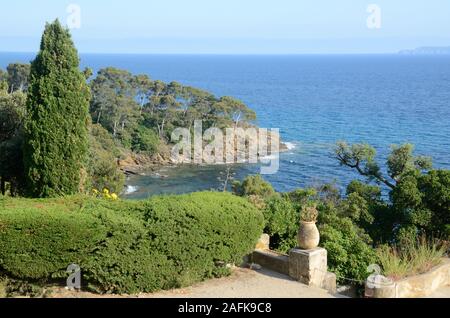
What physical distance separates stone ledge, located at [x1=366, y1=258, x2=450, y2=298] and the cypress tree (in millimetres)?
7162

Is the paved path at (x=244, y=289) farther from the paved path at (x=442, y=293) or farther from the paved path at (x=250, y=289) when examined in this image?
the paved path at (x=442, y=293)

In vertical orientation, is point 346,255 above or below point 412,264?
below

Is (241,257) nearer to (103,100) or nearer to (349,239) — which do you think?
(349,239)

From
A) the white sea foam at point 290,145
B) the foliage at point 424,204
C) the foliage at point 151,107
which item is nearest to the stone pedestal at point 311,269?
the foliage at point 424,204

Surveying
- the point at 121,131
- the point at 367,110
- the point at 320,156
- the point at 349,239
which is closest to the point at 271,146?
the point at 320,156

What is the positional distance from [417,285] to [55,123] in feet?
27.3

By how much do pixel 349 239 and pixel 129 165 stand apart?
48.4 metres

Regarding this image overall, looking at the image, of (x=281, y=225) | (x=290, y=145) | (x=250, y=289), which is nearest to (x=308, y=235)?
(x=250, y=289)

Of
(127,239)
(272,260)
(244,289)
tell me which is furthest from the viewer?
(272,260)

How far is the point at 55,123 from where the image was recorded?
12.0 meters

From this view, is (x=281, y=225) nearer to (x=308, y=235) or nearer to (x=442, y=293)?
(x=308, y=235)

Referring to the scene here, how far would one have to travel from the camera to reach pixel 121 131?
208ft

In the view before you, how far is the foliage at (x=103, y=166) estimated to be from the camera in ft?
63.9

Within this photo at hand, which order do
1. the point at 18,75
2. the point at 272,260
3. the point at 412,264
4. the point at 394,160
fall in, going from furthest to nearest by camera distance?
1. the point at 18,75
2. the point at 394,160
3. the point at 272,260
4. the point at 412,264
